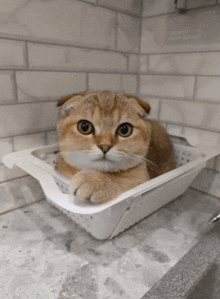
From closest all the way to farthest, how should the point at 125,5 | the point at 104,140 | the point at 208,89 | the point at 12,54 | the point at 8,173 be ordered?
the point at 104,140
the point at 12,54
the point at 8,173
the point at 208,89
the point at 125,5

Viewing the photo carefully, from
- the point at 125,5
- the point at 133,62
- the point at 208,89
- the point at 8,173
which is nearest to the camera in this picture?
the point at 8,173

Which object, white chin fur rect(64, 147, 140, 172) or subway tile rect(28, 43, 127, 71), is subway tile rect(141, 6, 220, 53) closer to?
subway tile rect(28, 43, 127, 71)

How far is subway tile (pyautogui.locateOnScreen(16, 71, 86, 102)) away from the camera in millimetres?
1034

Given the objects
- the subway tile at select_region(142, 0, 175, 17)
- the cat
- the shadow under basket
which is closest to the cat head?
Result: the cat

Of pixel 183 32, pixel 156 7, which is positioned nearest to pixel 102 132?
pixel 183 32

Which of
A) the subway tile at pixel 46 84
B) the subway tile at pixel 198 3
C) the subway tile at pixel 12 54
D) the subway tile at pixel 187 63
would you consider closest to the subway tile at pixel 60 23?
the subway tile at pixel 12 54

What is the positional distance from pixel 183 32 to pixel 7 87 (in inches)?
35.2

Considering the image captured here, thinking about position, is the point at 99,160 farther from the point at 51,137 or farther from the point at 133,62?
the point at 133,62

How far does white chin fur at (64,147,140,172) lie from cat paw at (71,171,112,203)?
0.06m

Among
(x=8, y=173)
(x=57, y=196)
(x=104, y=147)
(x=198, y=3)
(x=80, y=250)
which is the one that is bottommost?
(x=80, y=250)

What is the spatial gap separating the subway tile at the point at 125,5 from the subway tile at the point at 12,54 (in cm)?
49

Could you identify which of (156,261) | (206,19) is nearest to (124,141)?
(156,261)

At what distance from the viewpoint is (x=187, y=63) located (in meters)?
1.26

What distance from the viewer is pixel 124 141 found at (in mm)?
820
